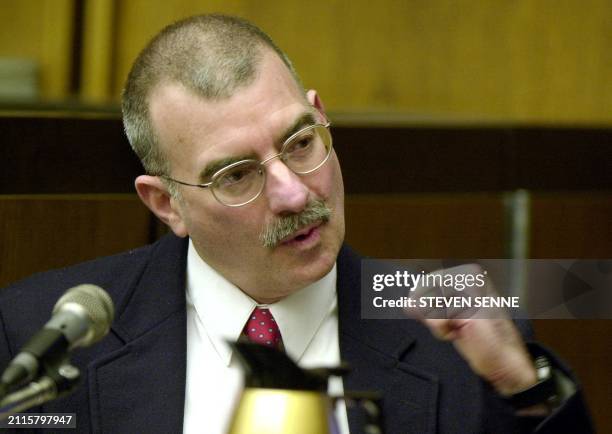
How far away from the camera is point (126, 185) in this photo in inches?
81.7

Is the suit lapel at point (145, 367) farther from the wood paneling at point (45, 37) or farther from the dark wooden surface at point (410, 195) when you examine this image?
the wood paneling at point (45, 37)

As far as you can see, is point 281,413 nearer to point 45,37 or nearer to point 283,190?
point 283,190

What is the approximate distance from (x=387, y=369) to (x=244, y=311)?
25cm

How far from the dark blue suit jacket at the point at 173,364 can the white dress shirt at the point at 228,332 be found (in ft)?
0.08

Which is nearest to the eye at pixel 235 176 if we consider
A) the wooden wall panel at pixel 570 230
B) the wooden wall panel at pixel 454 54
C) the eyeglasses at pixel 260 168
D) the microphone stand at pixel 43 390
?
the eyeglasses at pixel 260 168

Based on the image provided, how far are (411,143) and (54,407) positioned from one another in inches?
38.4

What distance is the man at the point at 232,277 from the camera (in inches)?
59.7

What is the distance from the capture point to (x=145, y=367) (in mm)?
1600

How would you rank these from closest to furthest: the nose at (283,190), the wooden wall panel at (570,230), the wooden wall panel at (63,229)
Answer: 1. the nose at (283,190)
2. the wooden wall panel at (63,229)
3. the wooden wall panel at (570,230)

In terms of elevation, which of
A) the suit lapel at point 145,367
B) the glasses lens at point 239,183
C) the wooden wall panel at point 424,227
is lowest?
the suit lapel at point 145,367

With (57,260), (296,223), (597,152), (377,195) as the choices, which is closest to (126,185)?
(57,260)

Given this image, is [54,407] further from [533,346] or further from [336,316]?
[533,346]

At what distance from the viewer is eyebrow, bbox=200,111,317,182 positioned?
59.5 inches

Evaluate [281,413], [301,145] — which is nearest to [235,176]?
[301,145]
